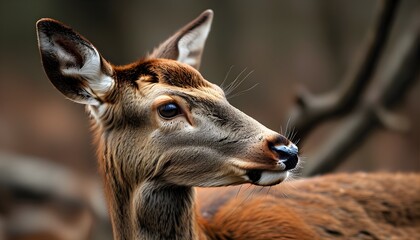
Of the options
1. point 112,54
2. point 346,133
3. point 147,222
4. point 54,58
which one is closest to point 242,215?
point 147,222

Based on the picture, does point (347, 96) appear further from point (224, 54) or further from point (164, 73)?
point (224, 54)

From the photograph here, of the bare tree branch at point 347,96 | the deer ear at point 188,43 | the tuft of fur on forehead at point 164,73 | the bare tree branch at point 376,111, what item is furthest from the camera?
the bare tree branch at point 376,111

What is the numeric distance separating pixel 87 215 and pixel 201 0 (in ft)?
Result: 24.6

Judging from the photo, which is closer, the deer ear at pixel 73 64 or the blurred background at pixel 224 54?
the deer ear at pixel 73 64

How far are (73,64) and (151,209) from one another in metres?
0.92

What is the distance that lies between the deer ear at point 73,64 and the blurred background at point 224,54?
9223mm

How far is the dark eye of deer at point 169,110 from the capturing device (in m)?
4.46

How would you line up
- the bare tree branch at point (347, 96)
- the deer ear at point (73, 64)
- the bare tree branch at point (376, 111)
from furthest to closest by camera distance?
the bare tree branch at point (376, 111) → the bare tree branch at point (347, 96) → the deer ear at point (73, 64)

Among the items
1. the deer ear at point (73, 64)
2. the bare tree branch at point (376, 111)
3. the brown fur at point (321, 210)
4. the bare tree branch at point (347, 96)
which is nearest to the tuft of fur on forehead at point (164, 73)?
the deer ear at point (73, 64)

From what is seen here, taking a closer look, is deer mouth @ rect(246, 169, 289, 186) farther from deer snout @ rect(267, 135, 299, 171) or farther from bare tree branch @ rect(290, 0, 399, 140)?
bare tree branch @ rect(290, 0, 399, 140)

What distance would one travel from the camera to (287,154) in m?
4.16

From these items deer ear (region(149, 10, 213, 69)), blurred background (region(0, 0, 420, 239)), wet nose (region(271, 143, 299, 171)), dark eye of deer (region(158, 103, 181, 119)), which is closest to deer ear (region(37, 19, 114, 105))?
dark eye of deer (region(158, 103, 181, 119))

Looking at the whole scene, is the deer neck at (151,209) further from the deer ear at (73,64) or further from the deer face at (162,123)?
the deer ear at (73,64)

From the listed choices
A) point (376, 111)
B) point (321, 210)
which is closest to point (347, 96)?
point (376, 111)
